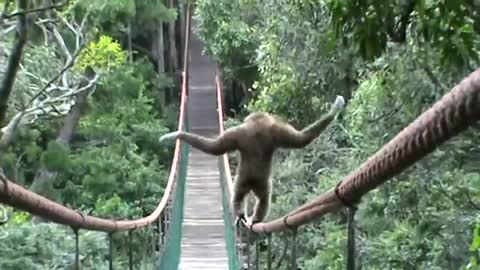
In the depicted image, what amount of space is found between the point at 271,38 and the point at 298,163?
0.86 metres

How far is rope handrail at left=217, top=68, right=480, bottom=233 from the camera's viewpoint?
2.80 feet

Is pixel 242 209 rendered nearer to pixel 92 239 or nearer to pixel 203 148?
pixel 203 148

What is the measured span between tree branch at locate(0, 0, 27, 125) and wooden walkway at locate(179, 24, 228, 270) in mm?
4568

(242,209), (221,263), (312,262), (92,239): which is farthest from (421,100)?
(221,263)

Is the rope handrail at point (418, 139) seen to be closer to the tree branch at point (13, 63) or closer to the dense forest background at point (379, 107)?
the dense forest background at point (379, 107)

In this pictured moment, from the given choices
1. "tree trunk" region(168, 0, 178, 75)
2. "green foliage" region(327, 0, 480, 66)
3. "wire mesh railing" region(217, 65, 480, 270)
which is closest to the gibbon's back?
"wire mesh railing" region(217, 65, 480, 270)

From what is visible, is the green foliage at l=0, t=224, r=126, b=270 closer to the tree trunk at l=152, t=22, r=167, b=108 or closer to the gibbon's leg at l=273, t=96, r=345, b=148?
the gibbon's leg at l=273, t=96, r=345, b=148

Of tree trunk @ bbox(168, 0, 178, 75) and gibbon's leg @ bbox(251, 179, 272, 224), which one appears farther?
tree trunk @ bbox(168, 0, 178, 75)

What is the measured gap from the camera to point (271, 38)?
6.23 metres

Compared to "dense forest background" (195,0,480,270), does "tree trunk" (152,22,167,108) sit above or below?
above

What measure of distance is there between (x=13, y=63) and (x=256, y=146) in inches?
76.4

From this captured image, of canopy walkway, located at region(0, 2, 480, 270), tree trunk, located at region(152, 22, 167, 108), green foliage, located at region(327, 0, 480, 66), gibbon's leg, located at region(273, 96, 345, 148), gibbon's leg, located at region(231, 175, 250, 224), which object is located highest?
tree trunk, located at region(152, 22, 167, 108)

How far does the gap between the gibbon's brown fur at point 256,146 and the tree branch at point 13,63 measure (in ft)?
4.67

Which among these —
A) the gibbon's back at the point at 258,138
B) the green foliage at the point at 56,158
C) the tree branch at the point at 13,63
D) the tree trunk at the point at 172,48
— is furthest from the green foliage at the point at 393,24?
the tree trunk at the point at 172,48
